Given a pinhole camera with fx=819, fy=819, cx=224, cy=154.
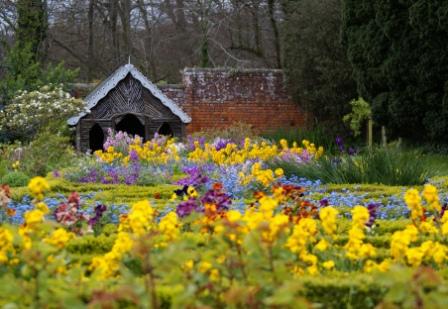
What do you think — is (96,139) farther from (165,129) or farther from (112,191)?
(112,191)

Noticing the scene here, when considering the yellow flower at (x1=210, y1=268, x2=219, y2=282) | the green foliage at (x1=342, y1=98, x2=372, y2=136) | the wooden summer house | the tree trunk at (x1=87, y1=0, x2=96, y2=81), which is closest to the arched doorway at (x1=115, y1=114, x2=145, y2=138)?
the wooden summer house

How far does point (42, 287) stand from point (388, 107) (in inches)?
571

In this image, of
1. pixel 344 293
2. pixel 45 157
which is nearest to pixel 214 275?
pixel 344 293

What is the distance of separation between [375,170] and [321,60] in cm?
1067

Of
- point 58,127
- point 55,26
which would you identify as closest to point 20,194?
point 58,127

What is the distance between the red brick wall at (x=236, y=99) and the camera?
23.2 m

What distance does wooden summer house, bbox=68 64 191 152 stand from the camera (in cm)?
2033

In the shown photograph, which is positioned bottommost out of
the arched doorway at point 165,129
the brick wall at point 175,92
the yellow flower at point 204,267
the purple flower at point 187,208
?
the yellow flower at point 204,267

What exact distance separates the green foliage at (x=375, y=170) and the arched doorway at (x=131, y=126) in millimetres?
12268

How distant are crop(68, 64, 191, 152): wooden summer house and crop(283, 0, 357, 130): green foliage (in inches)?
135

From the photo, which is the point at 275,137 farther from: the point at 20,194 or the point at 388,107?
the point at 20,194

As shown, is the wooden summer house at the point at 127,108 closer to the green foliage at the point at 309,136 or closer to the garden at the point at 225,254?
the green foliage at the point at 309,136

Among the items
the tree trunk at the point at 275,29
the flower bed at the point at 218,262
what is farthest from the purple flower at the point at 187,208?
the tree trunk at the point at 275,29

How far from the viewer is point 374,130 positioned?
21.9m
